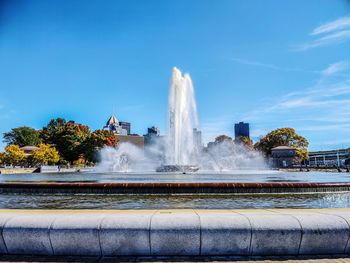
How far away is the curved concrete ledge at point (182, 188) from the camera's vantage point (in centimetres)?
1348

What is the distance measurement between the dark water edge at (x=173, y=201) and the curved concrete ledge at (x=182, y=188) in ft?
0.84

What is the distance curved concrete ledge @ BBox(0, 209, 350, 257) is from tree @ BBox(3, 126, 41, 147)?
441 feet

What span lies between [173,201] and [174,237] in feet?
22.3

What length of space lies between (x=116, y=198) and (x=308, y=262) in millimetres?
9083

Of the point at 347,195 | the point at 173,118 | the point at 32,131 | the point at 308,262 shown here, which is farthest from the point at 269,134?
the point at 308,262

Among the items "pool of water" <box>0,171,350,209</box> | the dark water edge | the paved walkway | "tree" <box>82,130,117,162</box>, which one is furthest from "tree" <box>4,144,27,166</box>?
the paved walkway

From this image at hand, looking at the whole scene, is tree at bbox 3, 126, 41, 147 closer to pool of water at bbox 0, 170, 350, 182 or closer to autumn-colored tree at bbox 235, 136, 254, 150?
autumn-colored tree at bbox 235, 136, 254, 150

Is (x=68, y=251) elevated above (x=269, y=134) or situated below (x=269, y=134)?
below

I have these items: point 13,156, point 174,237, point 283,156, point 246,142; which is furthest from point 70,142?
point 174,237

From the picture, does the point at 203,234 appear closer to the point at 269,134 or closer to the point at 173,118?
→ the point at 173,118

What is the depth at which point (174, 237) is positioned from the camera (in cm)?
496

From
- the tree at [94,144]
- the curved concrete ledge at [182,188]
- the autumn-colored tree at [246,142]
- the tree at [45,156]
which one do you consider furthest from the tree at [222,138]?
the curved concrete ledge at [182,188]

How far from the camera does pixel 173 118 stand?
42000 mm

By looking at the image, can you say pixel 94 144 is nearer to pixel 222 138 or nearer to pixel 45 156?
pixel 45 156
